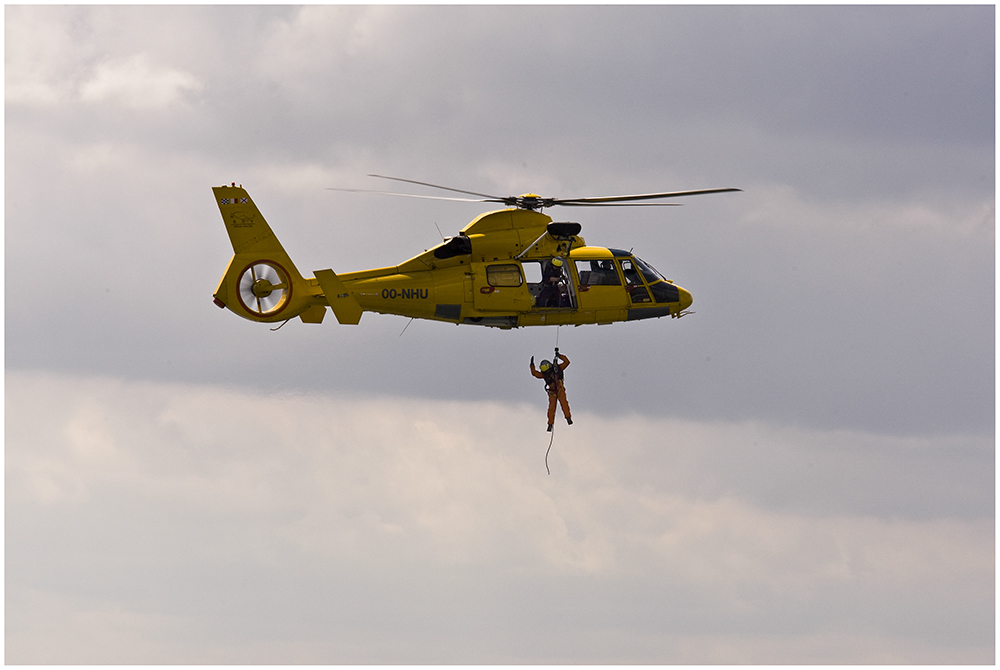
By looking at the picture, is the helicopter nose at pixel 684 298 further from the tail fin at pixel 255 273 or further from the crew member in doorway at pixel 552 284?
the tail fin at pixel 255 273

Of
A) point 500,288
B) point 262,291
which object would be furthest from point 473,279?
point 262,291

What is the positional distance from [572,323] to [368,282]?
298 inches

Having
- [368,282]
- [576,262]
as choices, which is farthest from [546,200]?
[368,282]

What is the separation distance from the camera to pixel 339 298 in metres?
67.5

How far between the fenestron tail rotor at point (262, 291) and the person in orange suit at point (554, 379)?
9.27m

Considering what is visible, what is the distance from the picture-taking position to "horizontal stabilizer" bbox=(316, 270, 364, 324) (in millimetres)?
67312

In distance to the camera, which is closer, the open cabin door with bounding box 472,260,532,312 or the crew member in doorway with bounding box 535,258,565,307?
the open cabin door with bounding box 472,260,532,312

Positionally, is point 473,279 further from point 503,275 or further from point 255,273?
point 255,273

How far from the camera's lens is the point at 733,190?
217 feet

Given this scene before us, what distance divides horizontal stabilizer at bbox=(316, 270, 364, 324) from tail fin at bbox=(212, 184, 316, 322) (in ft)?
3.06

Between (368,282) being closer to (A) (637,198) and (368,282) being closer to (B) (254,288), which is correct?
(B) (254,288)

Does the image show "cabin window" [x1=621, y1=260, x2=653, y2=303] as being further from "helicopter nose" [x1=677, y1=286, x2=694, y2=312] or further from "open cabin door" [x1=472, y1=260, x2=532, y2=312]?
"open cabin door" [x1=472, y1=260, x2=532, y2=312]

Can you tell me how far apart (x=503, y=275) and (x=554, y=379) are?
4213mm

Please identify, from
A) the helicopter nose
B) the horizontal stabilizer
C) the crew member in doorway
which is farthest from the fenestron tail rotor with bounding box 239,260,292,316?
the helicopter nose
